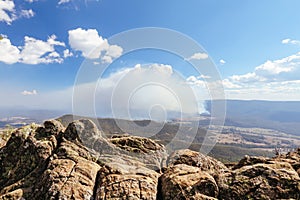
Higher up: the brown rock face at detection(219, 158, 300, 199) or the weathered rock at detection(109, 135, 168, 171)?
the weathered rock at detection(109, 135, 168, 171)

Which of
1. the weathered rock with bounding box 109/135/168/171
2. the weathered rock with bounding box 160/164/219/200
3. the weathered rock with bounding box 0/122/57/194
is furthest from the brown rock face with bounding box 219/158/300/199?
the weathered rock with bounding box 0/122/57/194

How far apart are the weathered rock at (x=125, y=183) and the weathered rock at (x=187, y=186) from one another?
0.89 m

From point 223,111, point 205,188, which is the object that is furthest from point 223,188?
point 223,111

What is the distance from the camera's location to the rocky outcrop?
16.1m

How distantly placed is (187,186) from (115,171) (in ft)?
19.1

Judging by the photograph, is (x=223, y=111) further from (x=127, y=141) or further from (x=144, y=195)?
(x=144, y=195)

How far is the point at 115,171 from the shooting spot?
18.7 meters

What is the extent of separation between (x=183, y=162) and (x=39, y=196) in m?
11.9

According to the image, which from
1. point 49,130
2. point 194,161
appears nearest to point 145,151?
point 194,161

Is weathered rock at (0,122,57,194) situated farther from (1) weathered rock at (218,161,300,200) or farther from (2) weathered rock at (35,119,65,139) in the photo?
(1) weathered rock at (218,161,300,200)

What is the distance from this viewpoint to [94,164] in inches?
777

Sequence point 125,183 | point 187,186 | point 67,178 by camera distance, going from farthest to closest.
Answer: point 67,178, point 125,183, point 187,186

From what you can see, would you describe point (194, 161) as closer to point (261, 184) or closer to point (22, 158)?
point (261, 184)

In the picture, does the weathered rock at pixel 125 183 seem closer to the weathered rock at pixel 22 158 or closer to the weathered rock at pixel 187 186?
the weathered rock at pixel 187 186
